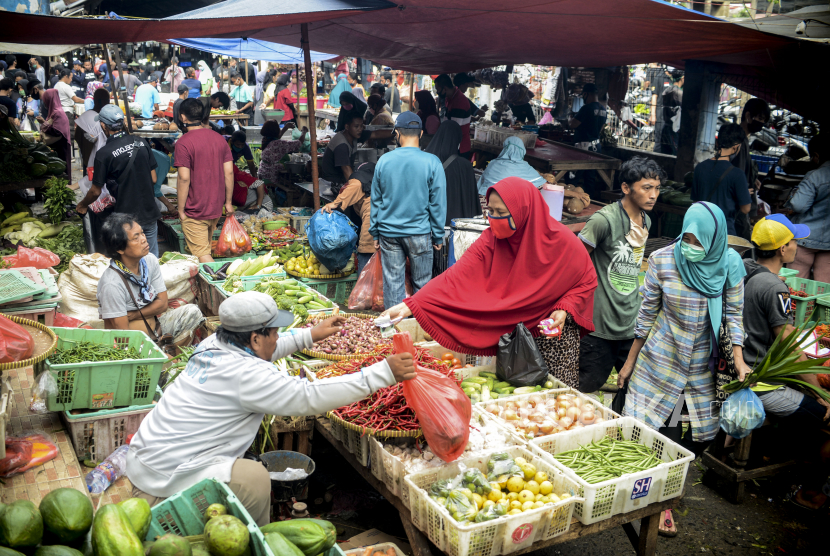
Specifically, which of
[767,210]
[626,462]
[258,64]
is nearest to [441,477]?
[626,462]

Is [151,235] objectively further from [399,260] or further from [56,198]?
[399,260]

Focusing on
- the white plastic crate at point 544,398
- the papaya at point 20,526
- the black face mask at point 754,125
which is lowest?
the white plastic crate at point 544,398

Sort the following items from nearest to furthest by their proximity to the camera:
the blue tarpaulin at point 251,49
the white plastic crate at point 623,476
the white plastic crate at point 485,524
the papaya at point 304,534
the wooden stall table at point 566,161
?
the papaya at point 304,534
the white plastic crate at point 485,524
the white plastic crate at point 623,476
the wooden stall table at point 566,161
the blue tarpaulin at point 251,49

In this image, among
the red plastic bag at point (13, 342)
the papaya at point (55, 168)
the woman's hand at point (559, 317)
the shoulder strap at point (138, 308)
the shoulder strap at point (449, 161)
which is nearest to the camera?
the red plastic bag at point (13, 342)

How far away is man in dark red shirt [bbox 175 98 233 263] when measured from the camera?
6.70m

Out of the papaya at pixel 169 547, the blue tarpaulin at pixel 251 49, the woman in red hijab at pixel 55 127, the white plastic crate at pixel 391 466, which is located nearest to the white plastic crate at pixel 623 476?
the white plastic crate at pixel 391 466

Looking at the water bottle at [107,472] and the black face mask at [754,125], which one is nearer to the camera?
the water bottle at [107,472]

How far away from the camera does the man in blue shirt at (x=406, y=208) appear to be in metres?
5.62

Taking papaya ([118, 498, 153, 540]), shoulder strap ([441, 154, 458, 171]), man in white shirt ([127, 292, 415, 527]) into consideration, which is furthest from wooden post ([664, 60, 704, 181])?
papaya ([118, 498, 153, 540])

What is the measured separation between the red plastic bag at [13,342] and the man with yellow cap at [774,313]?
3.95 m

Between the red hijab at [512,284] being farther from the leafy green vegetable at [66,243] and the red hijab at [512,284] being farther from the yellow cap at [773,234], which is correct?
the leafy green vegetable at [66,243]

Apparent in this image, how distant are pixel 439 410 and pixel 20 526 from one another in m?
1.73

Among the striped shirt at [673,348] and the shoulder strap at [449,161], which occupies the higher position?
the shoulder strap at [449,161]

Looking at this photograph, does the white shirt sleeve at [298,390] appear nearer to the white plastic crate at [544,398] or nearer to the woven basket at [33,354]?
the white plastic crate at [544,398]
